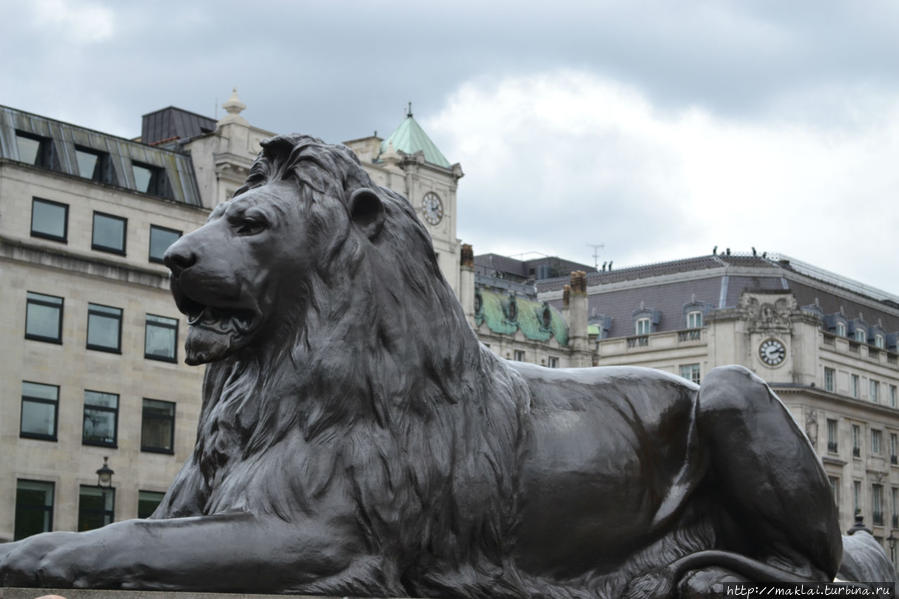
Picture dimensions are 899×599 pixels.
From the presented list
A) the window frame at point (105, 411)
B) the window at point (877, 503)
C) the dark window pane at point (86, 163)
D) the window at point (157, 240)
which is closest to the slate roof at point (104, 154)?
the dark window pane at point (86, 163)

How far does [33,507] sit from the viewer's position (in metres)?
39.3

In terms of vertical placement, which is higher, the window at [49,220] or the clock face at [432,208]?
the clock face at [432,208]

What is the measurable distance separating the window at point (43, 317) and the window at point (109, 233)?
228 cm

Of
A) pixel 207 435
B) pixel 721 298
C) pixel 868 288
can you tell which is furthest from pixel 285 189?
pixel 868 288

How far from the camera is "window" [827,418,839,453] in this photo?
75.6 meters

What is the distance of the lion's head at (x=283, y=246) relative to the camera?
4535 millimetres

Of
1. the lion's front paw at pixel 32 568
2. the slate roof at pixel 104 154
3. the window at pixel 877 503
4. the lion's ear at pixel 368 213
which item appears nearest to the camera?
the lion's front paw at pixel 32 568

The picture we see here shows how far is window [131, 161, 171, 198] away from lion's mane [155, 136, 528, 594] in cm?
4063

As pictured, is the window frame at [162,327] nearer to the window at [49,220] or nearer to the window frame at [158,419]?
the window frame at [158,419]

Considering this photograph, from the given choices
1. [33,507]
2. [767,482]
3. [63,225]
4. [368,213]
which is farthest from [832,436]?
[368,213]

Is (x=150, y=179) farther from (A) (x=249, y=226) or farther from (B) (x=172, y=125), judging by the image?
(A) (x=249, y=226)

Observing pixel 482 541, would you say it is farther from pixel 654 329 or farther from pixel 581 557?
pixel 654 329

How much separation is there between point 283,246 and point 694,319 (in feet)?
254

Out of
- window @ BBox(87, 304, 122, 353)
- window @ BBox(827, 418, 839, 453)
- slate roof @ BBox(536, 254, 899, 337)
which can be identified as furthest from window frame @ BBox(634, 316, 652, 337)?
window @ BBox(87, 304, 122, 353)
